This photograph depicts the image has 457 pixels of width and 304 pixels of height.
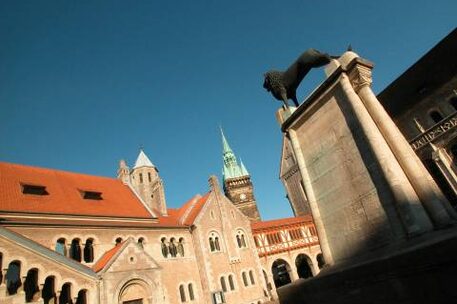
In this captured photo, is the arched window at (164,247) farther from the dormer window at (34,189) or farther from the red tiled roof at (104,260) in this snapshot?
the dormer window at (34,189)

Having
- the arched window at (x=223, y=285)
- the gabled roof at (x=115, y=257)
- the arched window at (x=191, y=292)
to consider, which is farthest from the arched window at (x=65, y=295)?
the arched window at (x=223, y=285)

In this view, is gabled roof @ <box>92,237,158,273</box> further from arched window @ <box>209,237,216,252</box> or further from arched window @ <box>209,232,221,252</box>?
arched window @ <box>209,232,221,252</box>

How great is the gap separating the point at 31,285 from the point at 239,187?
184 feet

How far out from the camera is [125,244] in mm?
20641

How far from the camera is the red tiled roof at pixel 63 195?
2199 cm

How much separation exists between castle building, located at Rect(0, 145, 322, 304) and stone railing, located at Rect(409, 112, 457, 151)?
18.9m

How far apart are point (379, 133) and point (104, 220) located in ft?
76.6

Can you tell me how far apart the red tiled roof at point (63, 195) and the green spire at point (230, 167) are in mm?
43324

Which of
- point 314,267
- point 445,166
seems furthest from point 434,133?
point 314,267

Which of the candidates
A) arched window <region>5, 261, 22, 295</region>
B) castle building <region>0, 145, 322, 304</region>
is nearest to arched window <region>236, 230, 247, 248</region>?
castle building <region>0, 145, 322, 304</region>

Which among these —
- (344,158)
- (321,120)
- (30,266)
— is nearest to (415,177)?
(344,158)

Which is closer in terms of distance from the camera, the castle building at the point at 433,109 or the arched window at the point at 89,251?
the castle building at the point at 433,109

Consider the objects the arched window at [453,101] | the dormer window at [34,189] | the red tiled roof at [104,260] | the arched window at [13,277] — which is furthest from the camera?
the dormer window at [34,189]

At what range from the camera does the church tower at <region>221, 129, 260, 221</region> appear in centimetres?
6706
